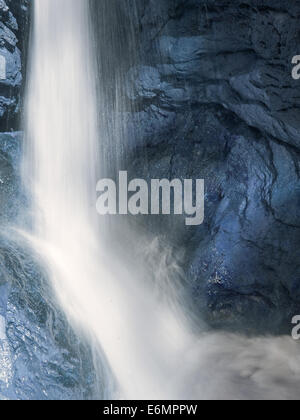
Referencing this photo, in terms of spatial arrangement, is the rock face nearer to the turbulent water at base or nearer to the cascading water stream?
the turbulent water at base

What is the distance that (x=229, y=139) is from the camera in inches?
239

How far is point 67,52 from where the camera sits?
6.13m

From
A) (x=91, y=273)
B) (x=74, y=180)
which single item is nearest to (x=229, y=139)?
(x=74, y=180)

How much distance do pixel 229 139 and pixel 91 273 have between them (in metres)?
2.72

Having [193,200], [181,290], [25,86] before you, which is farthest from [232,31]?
[181,290]

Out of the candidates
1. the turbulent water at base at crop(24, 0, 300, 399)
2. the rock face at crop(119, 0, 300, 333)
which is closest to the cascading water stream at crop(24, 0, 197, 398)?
the turbulent water at base at crop(24, 0, 300, 399)

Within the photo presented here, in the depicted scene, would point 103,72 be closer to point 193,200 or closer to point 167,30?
point 167,30

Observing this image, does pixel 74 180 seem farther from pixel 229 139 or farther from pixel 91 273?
pixel 229 139

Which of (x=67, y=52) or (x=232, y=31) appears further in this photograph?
(x=67, y=52)

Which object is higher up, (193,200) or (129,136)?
(129,136)

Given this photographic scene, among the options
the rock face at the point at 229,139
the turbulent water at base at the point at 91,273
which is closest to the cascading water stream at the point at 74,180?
the turbulent water at base at the point at 91,273

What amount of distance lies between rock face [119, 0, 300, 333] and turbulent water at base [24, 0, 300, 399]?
24.0 inches

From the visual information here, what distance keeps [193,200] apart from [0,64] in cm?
326
